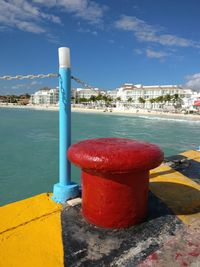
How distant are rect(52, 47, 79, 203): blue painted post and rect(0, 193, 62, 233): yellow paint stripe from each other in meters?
0.14

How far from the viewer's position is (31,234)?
7.39ft

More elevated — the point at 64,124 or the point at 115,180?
the point at 64,124

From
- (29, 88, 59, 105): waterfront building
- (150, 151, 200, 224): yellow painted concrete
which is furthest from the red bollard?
(29, 88, 59, 105): waterfront building

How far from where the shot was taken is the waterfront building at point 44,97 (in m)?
155

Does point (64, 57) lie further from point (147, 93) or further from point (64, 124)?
point (147, 93)

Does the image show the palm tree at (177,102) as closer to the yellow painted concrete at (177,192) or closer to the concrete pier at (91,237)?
the yellow painted concrete at (177,192)

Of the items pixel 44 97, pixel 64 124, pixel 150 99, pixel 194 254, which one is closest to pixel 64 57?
pixel 64 124

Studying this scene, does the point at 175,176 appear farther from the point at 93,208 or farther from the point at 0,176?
the point at 0,176

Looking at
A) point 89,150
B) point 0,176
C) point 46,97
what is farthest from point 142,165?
point 46,97

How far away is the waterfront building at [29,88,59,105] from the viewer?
15484cm

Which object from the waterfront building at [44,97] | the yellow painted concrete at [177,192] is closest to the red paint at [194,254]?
the yellow painted concrete at [177,192]

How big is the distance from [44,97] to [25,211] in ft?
527

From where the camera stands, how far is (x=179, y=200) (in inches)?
119

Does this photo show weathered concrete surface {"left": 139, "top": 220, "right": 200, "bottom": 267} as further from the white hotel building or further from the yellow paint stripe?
the white hotel building
